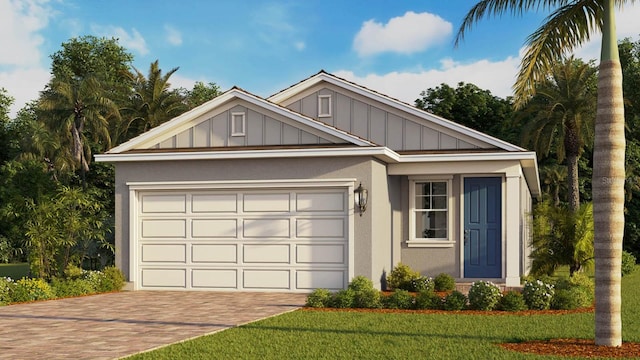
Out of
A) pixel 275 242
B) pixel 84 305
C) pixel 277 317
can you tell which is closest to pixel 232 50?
pixel 275 242

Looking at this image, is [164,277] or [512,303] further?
[164,277]

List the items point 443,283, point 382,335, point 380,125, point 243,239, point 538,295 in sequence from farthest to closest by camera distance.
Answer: point 380,125 < point 243,239 < point 443,283 < point 538,295 < point 382,335

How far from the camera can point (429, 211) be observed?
827 inches

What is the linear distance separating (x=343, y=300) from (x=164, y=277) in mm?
5999

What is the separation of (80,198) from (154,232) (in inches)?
99.4

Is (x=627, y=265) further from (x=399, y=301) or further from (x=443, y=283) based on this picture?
(x=399, y=301)

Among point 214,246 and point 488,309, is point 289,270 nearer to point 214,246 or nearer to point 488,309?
point 214,246

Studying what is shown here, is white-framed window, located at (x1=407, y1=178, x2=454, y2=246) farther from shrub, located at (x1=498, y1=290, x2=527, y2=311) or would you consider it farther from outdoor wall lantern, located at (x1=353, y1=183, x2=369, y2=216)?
shrub, located at (x1=498, y1=290, x2=527, y2=311)

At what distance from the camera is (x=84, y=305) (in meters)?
15.9

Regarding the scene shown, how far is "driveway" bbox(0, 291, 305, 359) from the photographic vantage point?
34.7 ft

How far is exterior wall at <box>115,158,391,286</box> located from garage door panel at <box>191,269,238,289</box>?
1.72 meters

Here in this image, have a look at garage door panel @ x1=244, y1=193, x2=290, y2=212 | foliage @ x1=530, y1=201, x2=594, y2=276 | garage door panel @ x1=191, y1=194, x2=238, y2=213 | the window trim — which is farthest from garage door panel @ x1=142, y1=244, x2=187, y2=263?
foliage @ x1=530, y1=201, x2=594, y2=276

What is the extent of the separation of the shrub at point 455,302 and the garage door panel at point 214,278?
5.94 m

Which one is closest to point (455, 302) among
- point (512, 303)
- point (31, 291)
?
point (512, 303)
